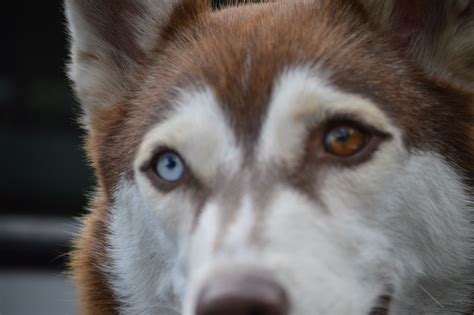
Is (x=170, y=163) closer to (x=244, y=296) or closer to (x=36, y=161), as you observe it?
(x=244, y=296)

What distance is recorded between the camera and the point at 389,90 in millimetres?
3623

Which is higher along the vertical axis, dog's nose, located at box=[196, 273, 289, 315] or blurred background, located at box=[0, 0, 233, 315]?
blurred background, located at box=[0, 0, 233, 315]

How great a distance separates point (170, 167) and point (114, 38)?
3.28ft

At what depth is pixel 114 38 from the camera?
14.5 ft

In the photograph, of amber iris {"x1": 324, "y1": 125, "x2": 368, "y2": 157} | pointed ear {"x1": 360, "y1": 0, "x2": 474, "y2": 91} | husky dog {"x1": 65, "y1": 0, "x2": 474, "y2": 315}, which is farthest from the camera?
pointed ear {"x1": 360, "y1": 0, "x2": 474, "y2": 91}

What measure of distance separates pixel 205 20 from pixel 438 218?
4.46ft

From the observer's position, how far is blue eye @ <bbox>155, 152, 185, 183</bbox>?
3643 mm

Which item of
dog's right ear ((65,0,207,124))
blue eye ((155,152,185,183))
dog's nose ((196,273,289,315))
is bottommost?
dog's nose ((196,273,289,315))

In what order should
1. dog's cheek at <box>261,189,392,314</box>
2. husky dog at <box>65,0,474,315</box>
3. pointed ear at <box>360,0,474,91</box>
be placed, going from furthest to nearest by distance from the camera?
pointed ear at <box>360,0,474,91</box> → husky dog at <box>65,0,474,315</box> → dog's cheek at <box>261,189,392,314</box>

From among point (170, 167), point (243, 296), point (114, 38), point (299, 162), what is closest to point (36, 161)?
point (114, 38)

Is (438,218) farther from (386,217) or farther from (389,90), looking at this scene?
(389,90)

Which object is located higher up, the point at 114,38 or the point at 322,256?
the point at 114,38

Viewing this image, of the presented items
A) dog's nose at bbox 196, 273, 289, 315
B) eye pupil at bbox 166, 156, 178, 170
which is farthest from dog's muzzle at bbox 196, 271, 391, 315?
eye pupil at bbox 166, 156, 178, 170

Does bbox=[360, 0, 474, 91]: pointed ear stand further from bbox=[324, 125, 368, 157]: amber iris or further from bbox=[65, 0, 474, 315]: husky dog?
bbox=[324, 125, 368, 157]: amber iris
